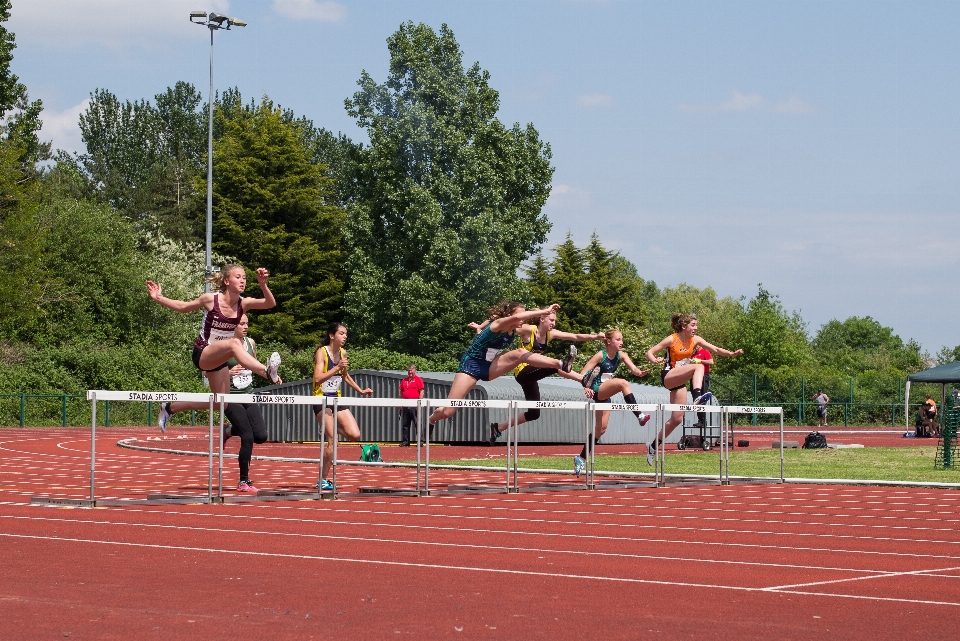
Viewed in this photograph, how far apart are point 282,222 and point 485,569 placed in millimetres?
61740

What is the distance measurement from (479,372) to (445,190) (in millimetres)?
43166

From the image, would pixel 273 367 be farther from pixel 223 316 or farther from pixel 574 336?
pixel 574 336

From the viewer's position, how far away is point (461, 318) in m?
57.4

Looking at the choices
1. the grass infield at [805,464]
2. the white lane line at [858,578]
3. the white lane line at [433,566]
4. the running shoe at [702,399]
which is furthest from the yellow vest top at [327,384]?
the white lane line at [858,578]

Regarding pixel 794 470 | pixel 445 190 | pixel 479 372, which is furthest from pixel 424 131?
pixel 479 372

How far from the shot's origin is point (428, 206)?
57469mm

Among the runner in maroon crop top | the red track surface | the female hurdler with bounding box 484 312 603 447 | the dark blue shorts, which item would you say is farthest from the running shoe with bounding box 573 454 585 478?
the runner in maroon crop top

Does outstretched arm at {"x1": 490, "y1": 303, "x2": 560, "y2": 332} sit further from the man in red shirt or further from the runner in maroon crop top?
the man in red shirt

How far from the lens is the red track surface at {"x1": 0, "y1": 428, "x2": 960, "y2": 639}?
595 cm

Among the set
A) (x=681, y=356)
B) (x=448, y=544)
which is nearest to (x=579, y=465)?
(x=681, y=356)

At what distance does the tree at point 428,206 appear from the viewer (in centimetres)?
5731

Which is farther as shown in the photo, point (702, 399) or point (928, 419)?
point (928, 419)

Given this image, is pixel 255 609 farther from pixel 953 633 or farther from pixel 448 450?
pixel 448 450

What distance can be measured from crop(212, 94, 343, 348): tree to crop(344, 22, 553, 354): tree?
18.6 feet
